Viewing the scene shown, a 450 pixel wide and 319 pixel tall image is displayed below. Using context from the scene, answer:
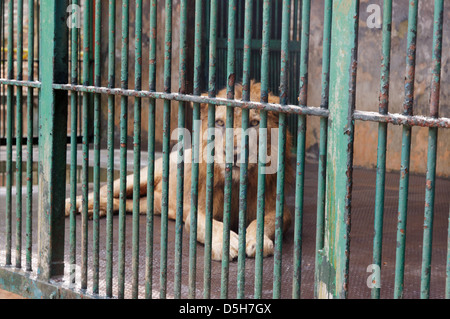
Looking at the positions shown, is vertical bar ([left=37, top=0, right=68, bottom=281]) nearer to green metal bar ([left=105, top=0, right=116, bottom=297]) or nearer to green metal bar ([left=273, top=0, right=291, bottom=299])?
green metal bar ([left=105, top=0, right=116, bottom=297])

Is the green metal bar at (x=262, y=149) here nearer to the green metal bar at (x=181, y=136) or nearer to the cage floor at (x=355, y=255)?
the green metal bar at (x=181, y=136)

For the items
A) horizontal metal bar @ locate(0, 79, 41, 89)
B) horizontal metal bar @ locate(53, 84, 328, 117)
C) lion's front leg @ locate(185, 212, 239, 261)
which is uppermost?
horizontal metal bar @ locate(0, 79, 41, 89)

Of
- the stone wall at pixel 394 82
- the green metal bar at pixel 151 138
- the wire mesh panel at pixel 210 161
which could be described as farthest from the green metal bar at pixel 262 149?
the stone wall at pixel 394 82

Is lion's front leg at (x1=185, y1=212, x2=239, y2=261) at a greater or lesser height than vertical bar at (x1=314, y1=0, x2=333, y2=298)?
lesser


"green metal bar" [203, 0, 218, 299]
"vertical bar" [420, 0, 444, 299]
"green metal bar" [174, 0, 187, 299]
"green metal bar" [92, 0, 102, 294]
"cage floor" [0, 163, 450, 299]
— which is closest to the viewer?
"vertical bar" [420, 0, 444, 299]

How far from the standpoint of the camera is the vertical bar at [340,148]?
8.70ft

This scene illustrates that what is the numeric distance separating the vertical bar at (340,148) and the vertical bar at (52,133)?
164cm

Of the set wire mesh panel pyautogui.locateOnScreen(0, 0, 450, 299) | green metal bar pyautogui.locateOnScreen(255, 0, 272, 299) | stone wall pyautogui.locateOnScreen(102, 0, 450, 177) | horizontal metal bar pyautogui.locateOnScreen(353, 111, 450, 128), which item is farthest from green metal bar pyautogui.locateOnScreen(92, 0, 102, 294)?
stone wall pyautogui.locateOnScreen(102, 0, 450, 177)

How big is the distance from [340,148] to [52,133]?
1.70 meters

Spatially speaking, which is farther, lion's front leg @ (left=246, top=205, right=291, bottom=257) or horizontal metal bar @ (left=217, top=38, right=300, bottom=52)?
horizontal metal bar @ (left=217, top=38, right=300, bottom=52)

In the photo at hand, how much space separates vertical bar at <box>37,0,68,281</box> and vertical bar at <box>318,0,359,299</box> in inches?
64.5

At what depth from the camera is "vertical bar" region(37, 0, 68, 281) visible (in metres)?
3.79

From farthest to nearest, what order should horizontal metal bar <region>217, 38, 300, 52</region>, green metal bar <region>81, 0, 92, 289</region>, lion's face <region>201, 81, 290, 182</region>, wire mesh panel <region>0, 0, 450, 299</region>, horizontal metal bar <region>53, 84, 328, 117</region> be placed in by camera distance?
horizontal metal bar <region>217, 38, 300, 52</region>, lion's face <region>201, 81, 290, 182</region>, green metal bar <region>81, 0, 92, 289</region>, horizontal metal bar <region>53, 84, 328, 117</region>, wire mesh panel <region>0, 0, 450, 299</region>

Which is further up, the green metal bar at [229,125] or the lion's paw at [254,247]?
the green metal bar at [229,125]
